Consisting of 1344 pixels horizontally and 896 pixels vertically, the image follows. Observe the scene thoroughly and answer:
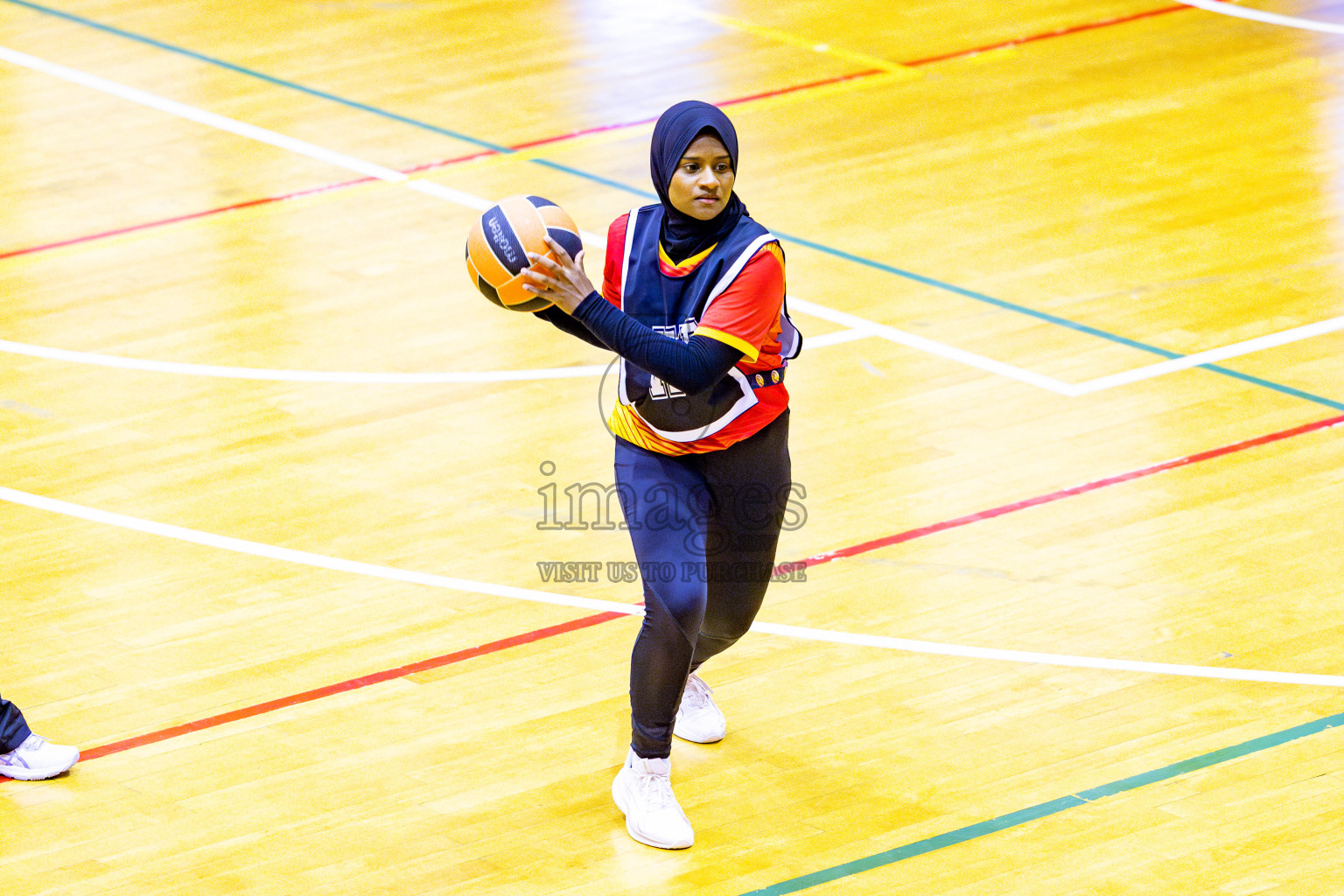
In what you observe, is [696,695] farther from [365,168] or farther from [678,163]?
[365,168]

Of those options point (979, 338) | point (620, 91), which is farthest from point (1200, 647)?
point (620, 91)

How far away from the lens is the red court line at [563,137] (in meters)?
9.60

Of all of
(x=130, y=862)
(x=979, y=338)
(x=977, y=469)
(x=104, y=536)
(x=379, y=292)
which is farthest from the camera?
(x=379, y=292)

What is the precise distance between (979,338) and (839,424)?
100 centimetres

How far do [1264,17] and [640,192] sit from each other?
508 centimetres

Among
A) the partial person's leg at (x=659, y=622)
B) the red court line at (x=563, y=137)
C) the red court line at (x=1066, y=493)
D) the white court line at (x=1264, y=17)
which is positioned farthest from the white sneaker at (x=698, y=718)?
the white court line at (x=1264, y=17)

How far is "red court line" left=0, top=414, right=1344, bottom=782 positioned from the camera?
5.67m

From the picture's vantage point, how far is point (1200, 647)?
19.8ft

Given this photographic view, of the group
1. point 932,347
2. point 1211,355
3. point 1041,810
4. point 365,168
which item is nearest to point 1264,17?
point 1211,355

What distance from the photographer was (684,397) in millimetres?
4879

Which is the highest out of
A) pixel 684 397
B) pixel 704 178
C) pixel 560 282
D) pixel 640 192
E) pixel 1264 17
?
pixel 704 178

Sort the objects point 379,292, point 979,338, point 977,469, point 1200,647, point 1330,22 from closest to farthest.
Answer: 1. point 1200,647
2. point 977,469
3. point 979,338
4. point 379,292
5. point 1330,22

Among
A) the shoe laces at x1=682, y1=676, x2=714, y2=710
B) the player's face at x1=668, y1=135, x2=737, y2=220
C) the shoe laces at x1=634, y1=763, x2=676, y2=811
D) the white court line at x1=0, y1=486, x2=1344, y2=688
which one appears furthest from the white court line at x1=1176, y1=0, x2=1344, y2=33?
the shoe laces at x1=634, y1=763, x2=676, y2=811

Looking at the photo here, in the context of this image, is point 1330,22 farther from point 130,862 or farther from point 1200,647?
point 130,862
